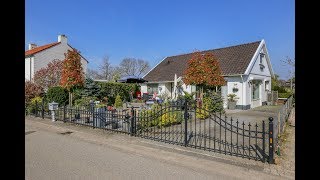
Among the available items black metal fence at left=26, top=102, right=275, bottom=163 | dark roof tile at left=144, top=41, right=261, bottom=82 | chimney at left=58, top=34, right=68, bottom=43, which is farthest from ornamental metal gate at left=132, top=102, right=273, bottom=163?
chimney at left=58, top=34, right=68, bottom=43

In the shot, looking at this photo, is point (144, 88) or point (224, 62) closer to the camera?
point (224, 62)

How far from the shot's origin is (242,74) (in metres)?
19.0

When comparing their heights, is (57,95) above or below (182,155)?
above

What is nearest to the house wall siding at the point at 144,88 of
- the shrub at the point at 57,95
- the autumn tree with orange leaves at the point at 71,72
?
the shrub at the point at 57,95

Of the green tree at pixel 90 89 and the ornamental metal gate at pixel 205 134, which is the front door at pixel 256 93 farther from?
the green tree at pixel 90 89

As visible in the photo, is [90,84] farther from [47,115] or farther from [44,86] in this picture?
[47,115]

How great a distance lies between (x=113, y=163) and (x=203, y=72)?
1019cm

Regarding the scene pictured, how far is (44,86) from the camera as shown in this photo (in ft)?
70.7

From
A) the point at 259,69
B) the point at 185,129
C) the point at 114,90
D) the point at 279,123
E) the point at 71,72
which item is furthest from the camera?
the point at 114,90

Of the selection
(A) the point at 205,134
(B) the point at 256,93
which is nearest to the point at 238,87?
(B) the point at 256,93

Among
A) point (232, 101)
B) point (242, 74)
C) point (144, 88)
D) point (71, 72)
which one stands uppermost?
point (242, 74)

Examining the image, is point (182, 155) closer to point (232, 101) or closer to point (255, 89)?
point (232, 101)
